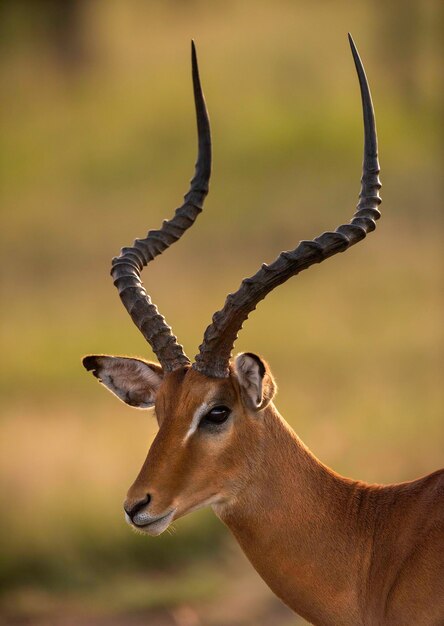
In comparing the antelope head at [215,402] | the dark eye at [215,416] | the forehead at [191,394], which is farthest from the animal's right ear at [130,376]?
the dark eye at [215,416]

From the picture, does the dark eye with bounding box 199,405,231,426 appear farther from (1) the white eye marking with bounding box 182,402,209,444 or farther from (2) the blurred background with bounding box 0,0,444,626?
(2) the blurred background with bounding box 0,0,444,626

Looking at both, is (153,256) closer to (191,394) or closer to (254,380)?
(191,394)

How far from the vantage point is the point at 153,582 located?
48.0 ft

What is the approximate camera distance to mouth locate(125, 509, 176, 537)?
8.40m

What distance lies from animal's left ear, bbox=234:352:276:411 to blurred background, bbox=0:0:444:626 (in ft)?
15.6

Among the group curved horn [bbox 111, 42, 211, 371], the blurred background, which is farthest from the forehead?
the blurred background

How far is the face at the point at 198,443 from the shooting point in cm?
848

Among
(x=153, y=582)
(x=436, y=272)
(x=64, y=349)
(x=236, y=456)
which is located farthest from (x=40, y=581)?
(x=436, y=272)

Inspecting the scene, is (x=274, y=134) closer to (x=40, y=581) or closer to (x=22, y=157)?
(x=22, y=157)

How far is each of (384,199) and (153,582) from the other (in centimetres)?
2032

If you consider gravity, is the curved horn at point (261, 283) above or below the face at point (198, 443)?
above

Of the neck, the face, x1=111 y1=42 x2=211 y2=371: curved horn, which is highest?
x1=111 y1=42 x2=211 y2=371: curved horn

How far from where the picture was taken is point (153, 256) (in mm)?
10031

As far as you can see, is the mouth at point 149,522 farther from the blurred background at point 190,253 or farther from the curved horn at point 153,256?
the blurred background at point 190,253
